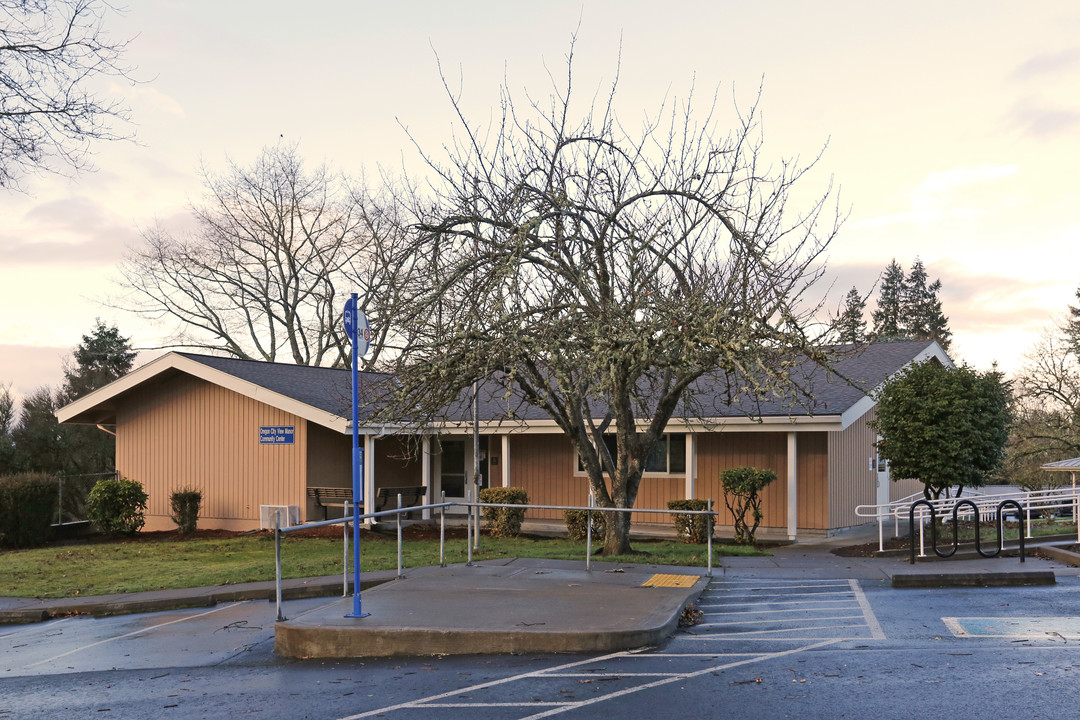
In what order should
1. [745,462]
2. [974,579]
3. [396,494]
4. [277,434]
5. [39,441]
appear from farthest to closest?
[39,441] < [396,494] < [277,434] < [745,462] < [974,579]

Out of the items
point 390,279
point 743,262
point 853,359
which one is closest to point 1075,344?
point 853,359

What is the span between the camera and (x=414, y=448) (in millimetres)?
21578

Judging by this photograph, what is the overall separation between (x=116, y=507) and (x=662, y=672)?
19110mm

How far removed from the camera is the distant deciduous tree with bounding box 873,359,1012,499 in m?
18.4

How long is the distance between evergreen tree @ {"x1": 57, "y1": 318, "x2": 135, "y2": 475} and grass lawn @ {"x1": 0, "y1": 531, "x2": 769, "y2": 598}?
20.6m

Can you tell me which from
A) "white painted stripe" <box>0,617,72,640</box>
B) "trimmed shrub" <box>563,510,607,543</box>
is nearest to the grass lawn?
"trimmed shrub" <box>563,510,607,543</box>

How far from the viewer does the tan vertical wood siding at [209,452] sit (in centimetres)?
2348

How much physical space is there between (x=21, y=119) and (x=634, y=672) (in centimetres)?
1118

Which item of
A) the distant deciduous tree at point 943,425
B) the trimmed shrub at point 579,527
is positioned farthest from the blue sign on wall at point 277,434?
the distant deciduous tree at point 943,425

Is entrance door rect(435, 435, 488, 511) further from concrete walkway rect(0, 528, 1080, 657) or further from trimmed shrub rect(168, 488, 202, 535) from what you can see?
concrete walkway rect(0, 528, 1080, 657)

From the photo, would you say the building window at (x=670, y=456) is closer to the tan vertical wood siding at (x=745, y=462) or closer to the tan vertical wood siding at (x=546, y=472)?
the tan vertical wood siding at (x=745, y=462)

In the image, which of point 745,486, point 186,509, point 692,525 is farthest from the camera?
point 186,509

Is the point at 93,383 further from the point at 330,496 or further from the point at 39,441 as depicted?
the point at 330,496

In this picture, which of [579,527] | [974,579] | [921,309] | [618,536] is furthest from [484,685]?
[921,309]
